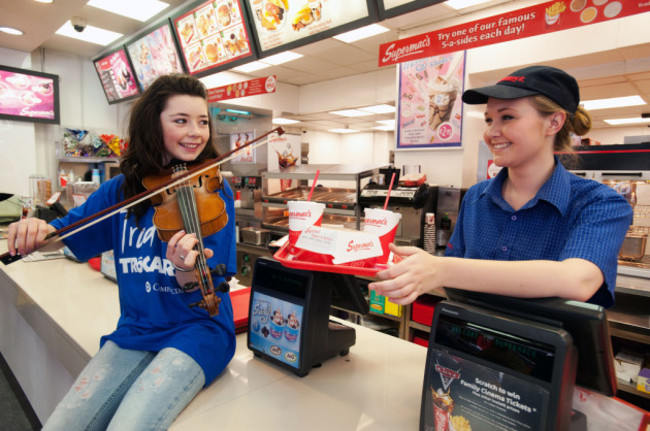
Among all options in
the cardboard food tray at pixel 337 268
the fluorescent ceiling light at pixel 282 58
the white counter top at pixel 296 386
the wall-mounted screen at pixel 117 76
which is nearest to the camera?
the cardboard food tray at pixel 337 268

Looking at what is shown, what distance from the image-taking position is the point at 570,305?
758mm

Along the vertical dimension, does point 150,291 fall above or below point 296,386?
above

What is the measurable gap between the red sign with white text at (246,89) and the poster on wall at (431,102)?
150cm

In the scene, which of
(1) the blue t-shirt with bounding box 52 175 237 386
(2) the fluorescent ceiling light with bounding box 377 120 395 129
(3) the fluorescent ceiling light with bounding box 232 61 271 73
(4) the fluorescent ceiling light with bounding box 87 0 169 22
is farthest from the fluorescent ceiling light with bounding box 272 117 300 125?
(1) the blue t-shirt with bounding box 52 175 237 386

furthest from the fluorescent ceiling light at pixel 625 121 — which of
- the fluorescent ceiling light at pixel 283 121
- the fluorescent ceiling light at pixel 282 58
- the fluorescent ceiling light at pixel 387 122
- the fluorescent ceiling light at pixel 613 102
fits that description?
the fluorescent ceiling light at pixel 282 58

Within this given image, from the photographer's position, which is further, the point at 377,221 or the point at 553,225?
the point at 553,225

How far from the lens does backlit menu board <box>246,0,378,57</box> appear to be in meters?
2.64

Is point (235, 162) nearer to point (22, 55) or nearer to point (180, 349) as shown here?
point (22, 55)

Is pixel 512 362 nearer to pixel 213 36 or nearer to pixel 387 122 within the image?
pixel 213 36

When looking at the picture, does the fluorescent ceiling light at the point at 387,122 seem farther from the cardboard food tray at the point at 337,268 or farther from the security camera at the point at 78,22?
the cardboard food tray at the point at 337,268

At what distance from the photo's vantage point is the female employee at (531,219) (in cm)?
82

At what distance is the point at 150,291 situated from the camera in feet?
4.32

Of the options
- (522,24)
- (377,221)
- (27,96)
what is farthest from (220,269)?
(27,96)

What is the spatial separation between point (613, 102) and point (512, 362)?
7404 mm
